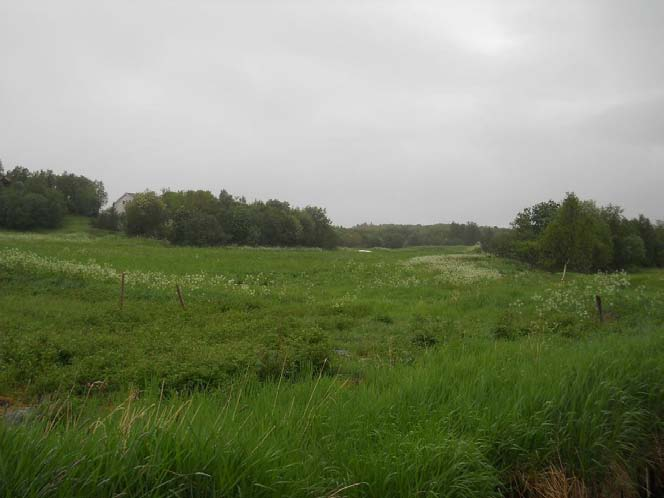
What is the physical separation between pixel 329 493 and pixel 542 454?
100 inches

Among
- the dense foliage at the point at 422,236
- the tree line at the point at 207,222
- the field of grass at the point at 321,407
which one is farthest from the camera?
the dense foliage at the point at 422,236

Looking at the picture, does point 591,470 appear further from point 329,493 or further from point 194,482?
point 194,482

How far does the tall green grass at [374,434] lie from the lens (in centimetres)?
302

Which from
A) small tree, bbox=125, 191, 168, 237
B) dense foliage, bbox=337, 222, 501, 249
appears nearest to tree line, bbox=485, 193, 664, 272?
small tree, bbox=125, 191, 168, 237

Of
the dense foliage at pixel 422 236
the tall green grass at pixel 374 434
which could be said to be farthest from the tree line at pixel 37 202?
the dense foliage at pixel 422 236

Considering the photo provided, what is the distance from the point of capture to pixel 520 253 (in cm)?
4497

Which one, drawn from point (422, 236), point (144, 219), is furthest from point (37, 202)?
point (422, 236)

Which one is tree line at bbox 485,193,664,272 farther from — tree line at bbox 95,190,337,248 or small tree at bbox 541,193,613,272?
tree line at bbox 95,190,337,248

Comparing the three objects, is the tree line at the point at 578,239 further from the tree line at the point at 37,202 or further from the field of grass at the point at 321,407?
the tree line at the point at 37,202

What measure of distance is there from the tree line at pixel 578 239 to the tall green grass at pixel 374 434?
23218 millimetres

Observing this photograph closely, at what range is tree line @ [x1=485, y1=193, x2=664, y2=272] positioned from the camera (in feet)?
112

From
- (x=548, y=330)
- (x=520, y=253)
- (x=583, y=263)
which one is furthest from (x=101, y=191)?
(x=548, y=330)

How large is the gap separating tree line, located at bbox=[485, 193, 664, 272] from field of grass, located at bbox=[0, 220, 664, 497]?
72.9ft

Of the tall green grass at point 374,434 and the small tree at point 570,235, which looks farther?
the small tree at point 570,235
